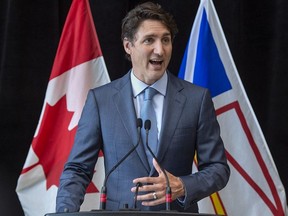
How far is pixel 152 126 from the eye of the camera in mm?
2289

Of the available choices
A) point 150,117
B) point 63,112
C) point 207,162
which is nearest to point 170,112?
point 150,117

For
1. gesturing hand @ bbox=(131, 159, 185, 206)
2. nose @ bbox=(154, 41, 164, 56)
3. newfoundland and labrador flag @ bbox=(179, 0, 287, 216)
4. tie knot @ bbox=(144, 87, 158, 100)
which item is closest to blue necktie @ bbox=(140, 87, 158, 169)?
tie knot @ bbox=(144, 87, 158, 100)

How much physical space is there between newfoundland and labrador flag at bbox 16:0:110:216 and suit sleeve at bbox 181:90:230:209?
122 centimetres

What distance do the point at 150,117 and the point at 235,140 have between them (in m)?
1.18

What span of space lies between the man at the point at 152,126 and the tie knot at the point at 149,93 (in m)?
0.01

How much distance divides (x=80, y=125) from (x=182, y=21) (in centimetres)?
149

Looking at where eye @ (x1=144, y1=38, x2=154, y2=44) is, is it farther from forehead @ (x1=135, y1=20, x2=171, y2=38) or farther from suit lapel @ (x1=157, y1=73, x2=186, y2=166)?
suit lapel @ (x1=157, y1=73, x2=186, y2=166)

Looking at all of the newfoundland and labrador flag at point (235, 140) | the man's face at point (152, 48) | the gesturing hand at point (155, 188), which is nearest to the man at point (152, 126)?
the man's face at point (152, 48)

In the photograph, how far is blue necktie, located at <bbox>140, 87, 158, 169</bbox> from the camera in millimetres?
2260

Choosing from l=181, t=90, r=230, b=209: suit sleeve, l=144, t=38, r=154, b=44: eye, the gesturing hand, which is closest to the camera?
the gesturing hand

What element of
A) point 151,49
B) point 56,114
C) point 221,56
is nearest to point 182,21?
point 221,56

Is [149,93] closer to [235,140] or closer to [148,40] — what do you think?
[148,40]

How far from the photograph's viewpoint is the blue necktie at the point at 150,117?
2.26 meters

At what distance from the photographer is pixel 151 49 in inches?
91.1
